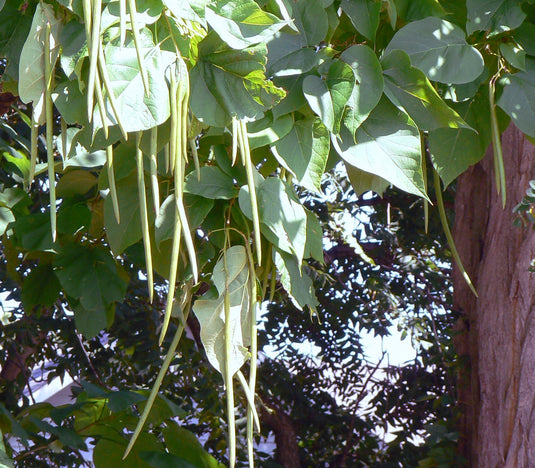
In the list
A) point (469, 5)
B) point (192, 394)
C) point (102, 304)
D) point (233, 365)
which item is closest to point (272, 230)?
point (233, 365)

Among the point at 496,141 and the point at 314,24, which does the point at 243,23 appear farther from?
the point at 496,141

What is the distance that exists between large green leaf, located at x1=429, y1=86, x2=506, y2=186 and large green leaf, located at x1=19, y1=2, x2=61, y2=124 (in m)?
0.37

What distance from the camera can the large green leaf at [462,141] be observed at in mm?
686

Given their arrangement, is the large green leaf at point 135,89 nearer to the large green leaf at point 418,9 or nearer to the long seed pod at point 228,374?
the long seed pod at point 228,374

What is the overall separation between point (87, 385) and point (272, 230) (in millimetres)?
624

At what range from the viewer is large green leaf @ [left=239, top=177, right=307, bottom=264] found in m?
0.56

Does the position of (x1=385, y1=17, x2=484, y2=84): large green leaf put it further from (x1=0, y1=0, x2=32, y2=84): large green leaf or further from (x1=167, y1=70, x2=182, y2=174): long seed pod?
(x1=0, y1=0, x2=32, y2=84): large green leaf

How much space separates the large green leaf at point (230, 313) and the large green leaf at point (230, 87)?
124 millimetres

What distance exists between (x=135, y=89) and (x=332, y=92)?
0.17 metres

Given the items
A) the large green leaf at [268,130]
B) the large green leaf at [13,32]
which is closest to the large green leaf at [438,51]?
the large green leaf at [268,130]

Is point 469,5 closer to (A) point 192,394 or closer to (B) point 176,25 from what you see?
(B) point 176,25

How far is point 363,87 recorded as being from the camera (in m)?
0.56

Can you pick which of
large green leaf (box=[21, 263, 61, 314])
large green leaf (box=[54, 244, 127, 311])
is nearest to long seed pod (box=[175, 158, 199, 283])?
large green leaf (box=[54, 244, 127, 311])

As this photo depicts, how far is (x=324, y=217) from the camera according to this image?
7.44ft
